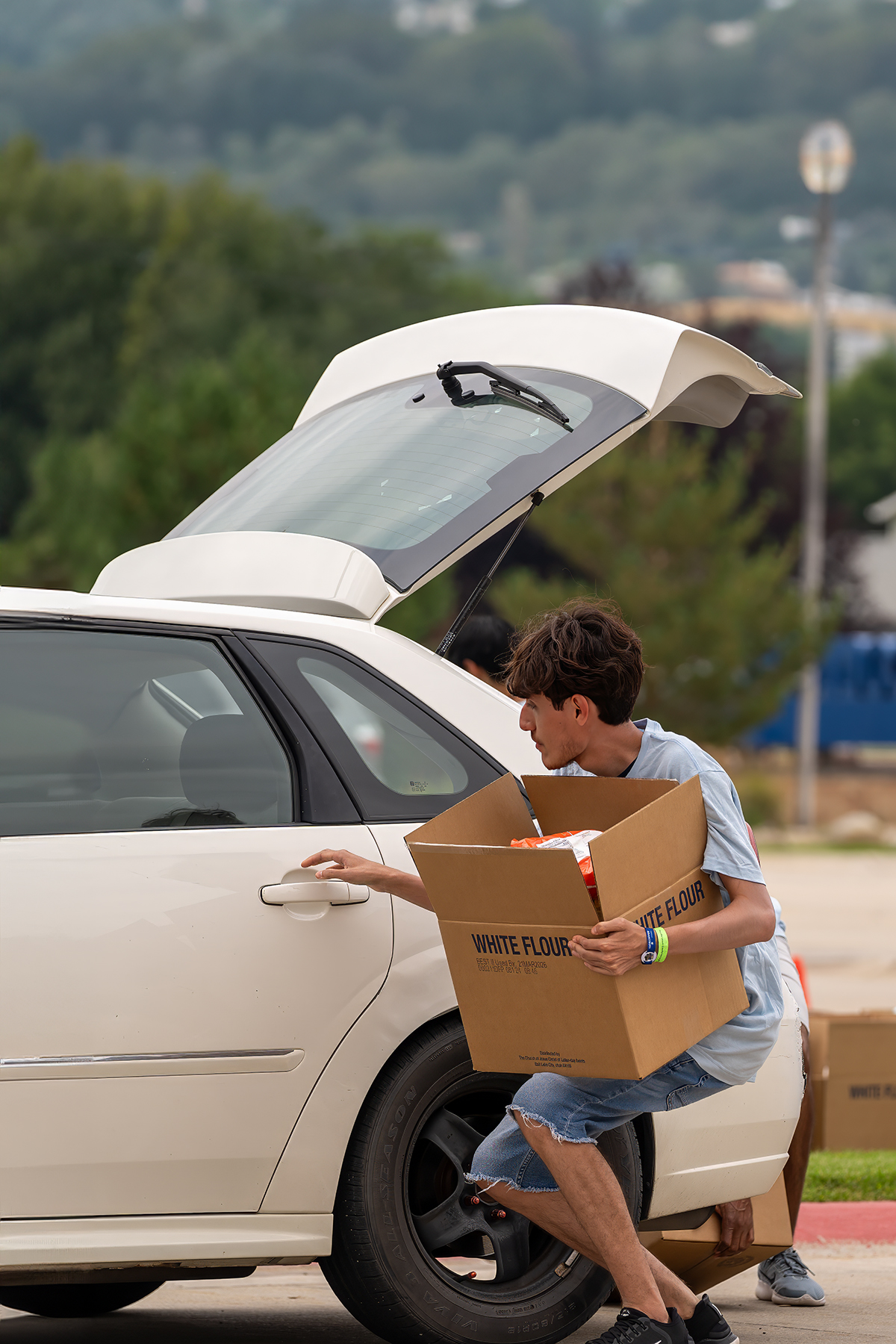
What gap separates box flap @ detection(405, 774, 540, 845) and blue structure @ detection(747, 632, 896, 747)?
31.4 m

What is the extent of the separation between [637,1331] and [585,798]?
3.47 feet

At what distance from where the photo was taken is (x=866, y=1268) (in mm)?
5328

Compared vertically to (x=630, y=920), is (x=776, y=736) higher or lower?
lower

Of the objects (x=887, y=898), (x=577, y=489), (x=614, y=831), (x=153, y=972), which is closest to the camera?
(x=614, y=831)

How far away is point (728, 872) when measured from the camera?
3.48 meters

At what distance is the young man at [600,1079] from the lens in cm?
356

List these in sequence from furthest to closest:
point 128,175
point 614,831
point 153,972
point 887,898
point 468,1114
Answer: point 128,175 < point 887,898 < point 468,1114 < point 153,972 < point 614,831

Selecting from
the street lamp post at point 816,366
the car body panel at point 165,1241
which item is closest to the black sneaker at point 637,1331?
the car body panel at point 165,1241

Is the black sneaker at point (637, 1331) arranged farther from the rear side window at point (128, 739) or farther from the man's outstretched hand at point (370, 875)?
the rear side window at point (128, 739)

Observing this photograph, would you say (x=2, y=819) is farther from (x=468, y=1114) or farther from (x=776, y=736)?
(x=776, y=736)

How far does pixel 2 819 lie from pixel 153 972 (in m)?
0.44

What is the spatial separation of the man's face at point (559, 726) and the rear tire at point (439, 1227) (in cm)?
64

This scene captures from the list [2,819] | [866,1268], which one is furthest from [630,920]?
[866,1268]

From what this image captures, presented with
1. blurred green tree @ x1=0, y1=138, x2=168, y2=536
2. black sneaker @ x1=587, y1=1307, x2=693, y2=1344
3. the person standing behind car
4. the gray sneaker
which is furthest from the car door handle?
blurred green tree @ x1=0, y1=138, x2=168, y2=536
